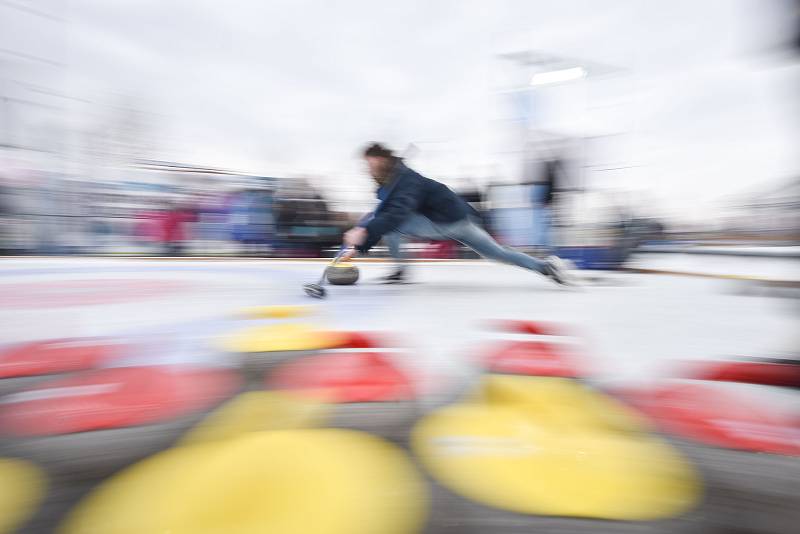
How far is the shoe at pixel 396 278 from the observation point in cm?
251

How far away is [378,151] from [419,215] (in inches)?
16.5

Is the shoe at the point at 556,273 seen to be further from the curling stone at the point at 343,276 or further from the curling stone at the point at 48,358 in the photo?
the curling stone at the point at 48,358

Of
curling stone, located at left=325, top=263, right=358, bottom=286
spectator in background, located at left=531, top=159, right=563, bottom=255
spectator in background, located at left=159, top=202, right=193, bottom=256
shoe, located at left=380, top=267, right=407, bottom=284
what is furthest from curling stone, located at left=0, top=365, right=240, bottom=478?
spectator in background, located at left=159, top=202, right=193, bottom=256

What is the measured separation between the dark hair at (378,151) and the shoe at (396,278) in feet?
2.42

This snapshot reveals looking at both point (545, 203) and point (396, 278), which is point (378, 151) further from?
point (545, 203)

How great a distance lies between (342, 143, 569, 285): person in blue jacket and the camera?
2045mm

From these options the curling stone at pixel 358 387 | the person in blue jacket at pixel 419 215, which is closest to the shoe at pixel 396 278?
the person in blue jacket at pixel 419 215

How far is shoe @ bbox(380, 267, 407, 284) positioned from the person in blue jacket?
37 cm

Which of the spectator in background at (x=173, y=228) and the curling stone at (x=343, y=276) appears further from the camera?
the spectator in background at (x=173, y=228)

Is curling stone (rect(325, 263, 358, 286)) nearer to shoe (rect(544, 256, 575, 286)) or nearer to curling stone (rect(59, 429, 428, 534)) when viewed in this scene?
shoe (rect(544, 256, 575, 286))

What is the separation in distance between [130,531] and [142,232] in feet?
20.6

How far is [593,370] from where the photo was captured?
2.89 ft

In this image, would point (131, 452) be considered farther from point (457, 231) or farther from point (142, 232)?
point (142, 232)

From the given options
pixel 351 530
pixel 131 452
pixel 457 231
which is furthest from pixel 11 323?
pixel 457 231
